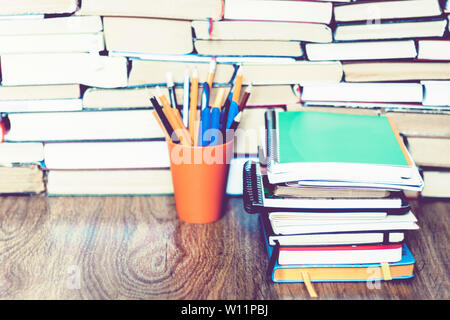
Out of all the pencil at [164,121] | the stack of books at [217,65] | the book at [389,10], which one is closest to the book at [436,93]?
the stack of books at [217,65]

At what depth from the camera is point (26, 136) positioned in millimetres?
784

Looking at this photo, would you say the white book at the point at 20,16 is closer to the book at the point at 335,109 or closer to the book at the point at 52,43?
the book at the point at 52,43

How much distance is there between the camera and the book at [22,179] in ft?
2.63

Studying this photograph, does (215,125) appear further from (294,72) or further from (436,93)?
(436,93)

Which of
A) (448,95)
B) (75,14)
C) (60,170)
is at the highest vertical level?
(75,14)

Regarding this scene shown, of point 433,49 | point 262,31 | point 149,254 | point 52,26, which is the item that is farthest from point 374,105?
point 52,26

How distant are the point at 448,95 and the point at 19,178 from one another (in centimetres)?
78

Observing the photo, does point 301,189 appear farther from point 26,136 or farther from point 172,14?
point 26,136

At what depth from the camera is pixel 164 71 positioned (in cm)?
74

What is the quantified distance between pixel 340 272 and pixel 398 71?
1.19ft

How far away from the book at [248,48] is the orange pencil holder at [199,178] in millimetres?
159

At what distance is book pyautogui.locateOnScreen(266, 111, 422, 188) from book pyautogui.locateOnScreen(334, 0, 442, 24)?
6.5 inches

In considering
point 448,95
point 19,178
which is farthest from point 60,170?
point 448,95
